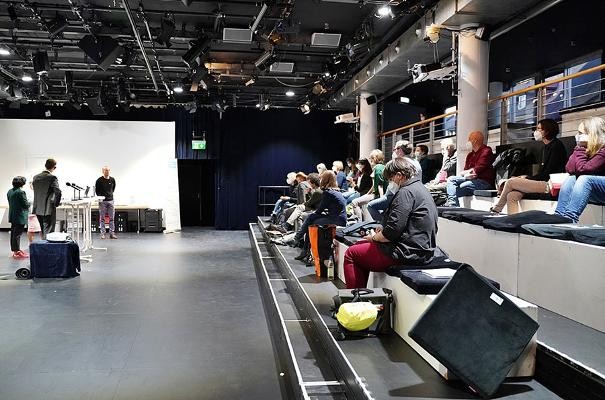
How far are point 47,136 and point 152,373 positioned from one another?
11680 mm

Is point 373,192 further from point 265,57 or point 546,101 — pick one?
point 546,101

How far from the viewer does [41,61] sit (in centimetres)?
905

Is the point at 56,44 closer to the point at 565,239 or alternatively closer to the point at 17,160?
the point at 17,160

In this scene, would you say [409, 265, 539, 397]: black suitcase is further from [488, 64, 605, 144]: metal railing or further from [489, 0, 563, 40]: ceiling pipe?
[489, 0, 563, 40]: ceiling pipe

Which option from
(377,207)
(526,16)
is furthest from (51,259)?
(526,16)

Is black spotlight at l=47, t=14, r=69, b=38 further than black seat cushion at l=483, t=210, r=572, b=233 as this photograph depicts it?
Yes

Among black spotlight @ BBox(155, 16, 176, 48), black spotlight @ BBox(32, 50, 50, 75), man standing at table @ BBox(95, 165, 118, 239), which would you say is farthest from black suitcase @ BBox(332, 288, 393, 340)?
man standing at table @ BBox(95, 165, 118, 239)

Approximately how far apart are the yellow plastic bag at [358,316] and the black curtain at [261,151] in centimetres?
1166

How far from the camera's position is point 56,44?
881 centimetres

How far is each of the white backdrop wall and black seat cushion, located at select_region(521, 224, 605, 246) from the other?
11.4 metres

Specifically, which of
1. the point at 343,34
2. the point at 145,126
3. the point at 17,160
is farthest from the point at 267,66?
the point at 17,160

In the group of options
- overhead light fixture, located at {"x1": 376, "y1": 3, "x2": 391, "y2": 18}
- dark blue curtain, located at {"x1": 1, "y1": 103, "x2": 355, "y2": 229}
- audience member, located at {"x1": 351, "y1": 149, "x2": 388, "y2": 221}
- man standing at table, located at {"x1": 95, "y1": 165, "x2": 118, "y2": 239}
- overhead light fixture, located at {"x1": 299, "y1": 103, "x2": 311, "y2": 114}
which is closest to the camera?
overhead light fixture, located at {"x1": 376, "y1": 3, "x2": 391, "y2": 18}

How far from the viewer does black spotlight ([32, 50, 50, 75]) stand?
8992 mm

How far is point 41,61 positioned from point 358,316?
8.46m
